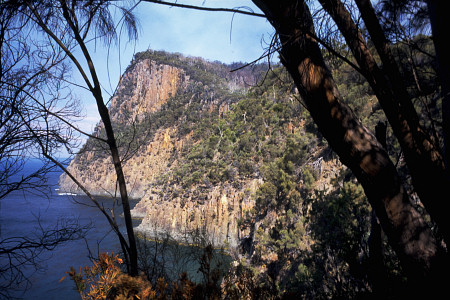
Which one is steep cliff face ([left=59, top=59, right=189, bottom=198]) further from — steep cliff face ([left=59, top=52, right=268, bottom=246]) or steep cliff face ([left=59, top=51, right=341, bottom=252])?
steep cliff face ([left=59, top=51, right=341, bottom=252])

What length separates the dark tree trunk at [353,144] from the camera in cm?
102

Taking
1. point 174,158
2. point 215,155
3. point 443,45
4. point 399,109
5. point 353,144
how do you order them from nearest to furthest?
point 443,45
point 353,144
point 399,109
point 215,155
point 174,158

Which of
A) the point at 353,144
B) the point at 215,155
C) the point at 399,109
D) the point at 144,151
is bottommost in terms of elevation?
the point at 353,144

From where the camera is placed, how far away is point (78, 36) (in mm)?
1756

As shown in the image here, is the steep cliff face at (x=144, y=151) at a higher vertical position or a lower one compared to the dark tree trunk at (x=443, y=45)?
higher

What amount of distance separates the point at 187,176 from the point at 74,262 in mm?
13492

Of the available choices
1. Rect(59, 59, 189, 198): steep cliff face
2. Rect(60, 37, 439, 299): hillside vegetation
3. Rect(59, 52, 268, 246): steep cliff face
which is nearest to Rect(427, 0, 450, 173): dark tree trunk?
Rect(60, 37, 439, 299): hillside vegetation

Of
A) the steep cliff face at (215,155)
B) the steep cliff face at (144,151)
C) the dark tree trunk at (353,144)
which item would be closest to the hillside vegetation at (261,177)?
the steep cliff face at (215,155)

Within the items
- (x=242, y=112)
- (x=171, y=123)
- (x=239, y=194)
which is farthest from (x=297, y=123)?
(x=171, y=123)

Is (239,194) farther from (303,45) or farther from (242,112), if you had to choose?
(303,45)

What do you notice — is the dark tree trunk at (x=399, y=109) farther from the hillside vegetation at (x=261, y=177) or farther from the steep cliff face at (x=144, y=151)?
the steep cliff face at (x=144, y=151)

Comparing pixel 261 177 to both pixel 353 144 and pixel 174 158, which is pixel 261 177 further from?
pixel 174 158

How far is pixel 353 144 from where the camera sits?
1.04 meters

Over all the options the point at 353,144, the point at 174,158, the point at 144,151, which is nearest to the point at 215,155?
the point at 174,158
